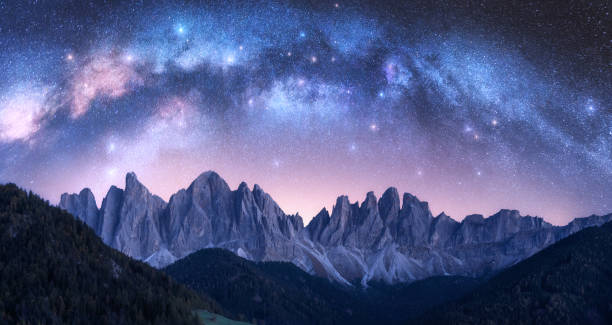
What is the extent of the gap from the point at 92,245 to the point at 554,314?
18326 cm

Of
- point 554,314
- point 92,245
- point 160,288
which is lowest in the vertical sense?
point 554,314

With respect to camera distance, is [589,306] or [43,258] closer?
[43,258]

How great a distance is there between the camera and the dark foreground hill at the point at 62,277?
74.4 m

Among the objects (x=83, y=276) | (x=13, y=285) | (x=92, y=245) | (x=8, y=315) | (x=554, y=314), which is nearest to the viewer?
(x=8, y=315)

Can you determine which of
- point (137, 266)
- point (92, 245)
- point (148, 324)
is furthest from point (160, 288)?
point (148, 324)

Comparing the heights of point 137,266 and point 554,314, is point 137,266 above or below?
above

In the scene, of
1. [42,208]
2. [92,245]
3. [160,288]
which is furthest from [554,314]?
[42,208]

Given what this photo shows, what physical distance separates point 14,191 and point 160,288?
134 ft

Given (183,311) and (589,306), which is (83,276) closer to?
(183,311)

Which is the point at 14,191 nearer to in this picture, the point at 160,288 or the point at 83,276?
the point at 83,276

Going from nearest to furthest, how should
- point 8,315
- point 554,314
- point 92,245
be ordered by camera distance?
point 8,315
point 92,245
point 554,314

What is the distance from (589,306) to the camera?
195 metres

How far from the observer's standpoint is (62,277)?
86500mm

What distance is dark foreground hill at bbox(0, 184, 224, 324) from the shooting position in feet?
244
